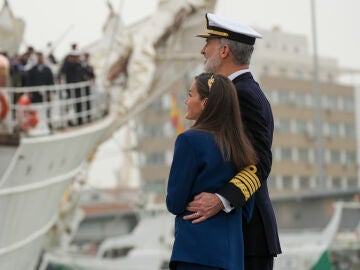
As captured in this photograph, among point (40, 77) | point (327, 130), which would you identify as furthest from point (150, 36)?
point (327, 130)

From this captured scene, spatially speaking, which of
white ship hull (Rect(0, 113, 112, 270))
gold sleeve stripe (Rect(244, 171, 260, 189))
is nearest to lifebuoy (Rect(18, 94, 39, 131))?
white ship hull (Rect(0, 113, 112, 270))

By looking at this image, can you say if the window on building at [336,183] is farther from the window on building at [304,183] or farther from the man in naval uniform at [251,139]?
the man in naval uniform at [251,139]

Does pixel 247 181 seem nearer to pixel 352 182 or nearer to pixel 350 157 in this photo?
pixel 352 182

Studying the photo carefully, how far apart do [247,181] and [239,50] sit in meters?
0.65

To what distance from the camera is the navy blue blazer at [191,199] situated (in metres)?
4.60

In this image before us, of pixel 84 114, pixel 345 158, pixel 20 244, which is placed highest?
pixel 84 114

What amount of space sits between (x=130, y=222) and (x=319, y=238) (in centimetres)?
1453

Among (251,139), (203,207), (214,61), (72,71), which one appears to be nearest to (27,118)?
(72,71)

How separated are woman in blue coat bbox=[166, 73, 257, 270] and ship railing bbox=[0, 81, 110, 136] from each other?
33.6 feet

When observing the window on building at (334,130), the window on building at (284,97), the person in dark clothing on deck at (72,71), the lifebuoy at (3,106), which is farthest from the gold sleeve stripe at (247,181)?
the window on building at (334,130)

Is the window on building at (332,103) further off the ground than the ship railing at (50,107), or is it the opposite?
the ship railing at (50,107)

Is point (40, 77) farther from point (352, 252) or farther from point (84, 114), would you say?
point (352, 252)

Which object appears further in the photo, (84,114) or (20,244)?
(84,114)

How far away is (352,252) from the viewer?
105ft
